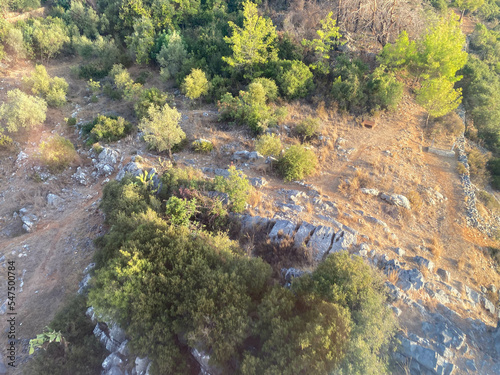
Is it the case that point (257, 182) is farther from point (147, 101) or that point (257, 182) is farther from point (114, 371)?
point (147, 101)

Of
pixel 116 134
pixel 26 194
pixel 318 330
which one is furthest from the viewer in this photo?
pixel 116 134

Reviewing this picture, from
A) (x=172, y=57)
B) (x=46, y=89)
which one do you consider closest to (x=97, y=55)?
(x=46, y=89)

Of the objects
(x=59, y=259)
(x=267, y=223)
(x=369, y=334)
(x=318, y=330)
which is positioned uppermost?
(x=318, y=330)

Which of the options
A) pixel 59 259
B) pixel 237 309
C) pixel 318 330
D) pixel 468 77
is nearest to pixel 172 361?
pixel 237 309

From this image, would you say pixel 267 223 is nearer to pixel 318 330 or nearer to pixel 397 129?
pixel 318 330

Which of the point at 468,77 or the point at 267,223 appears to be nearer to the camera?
the point at 267,223

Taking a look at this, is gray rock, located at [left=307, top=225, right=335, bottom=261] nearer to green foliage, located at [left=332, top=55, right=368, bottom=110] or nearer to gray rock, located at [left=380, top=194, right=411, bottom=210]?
gray rock, located at [left=380, top=194, right=411, bottom=210]

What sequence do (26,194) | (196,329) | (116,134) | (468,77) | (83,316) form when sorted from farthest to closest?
(468,77) → (116,134) → (26,194) → (83,316) → (196,329)
